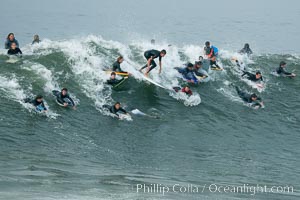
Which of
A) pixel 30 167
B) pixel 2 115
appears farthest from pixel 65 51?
pixel 30 167

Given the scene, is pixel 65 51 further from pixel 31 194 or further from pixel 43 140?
pixel 31 194

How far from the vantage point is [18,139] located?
16.4 m

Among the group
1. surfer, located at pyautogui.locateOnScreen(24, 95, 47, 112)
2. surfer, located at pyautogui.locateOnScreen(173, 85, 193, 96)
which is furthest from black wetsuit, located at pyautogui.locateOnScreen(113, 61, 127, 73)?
surfer, located at pyautogui.locateOnScreen(24, 95, 47, 112)

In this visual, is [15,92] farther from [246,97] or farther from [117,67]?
[246,97]

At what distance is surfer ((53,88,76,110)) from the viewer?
65.9 ft

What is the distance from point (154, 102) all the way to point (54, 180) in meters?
10.4

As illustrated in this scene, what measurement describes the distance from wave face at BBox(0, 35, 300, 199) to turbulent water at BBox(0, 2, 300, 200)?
5 centimetres

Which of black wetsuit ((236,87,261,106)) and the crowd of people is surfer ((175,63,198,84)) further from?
black wetsuit ((236,87,261,106))

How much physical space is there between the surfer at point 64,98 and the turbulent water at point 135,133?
0.27 m

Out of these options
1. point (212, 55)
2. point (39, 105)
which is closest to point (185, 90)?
point (212, 55)

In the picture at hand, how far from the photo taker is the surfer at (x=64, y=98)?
2008 cm

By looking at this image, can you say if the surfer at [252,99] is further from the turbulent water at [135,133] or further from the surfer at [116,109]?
the surfer at [116,109]

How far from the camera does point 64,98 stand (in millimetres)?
20312

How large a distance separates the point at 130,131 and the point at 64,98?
3272 mm
